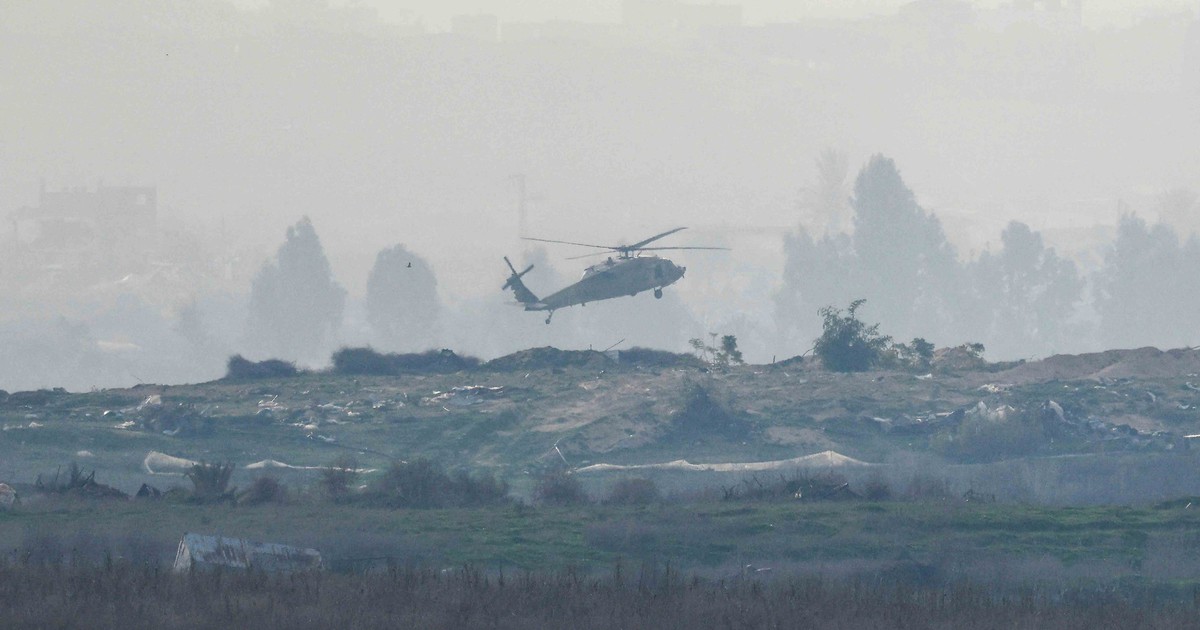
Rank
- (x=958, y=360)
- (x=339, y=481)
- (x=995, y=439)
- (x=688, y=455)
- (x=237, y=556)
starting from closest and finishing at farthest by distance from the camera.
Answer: (x=237, y=556) → (x=339, y=481) → (x=995, y=439) → (x=688, y=455) → (x=958, y=360)

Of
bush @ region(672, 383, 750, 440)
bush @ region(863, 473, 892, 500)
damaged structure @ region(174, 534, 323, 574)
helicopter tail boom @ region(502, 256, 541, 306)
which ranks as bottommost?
damaged structure @ region(174, 534, 323, 574)

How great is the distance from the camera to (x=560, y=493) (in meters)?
42.2

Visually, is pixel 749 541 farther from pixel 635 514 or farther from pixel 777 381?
pixel 777 381

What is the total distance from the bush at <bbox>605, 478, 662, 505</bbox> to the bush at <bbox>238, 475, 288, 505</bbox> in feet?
24.4

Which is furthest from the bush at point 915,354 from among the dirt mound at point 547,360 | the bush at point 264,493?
the bush at point 264,493

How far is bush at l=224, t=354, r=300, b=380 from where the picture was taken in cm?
7200

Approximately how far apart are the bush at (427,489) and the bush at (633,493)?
8.95ft

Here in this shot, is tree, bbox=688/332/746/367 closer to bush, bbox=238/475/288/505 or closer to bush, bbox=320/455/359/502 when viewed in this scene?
bush, bbox=320/455/359/502

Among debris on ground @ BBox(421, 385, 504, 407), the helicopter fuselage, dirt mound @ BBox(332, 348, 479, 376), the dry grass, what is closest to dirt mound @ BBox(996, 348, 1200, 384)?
the helicopter fuselage

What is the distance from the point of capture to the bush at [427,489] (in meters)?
40.8

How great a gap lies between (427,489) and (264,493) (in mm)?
3873

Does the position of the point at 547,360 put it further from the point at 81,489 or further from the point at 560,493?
the point at 81,489

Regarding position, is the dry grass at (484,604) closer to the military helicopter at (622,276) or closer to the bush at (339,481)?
the bush at (339,481)

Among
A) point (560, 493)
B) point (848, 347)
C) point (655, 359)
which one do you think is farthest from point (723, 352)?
point (560, 493)
